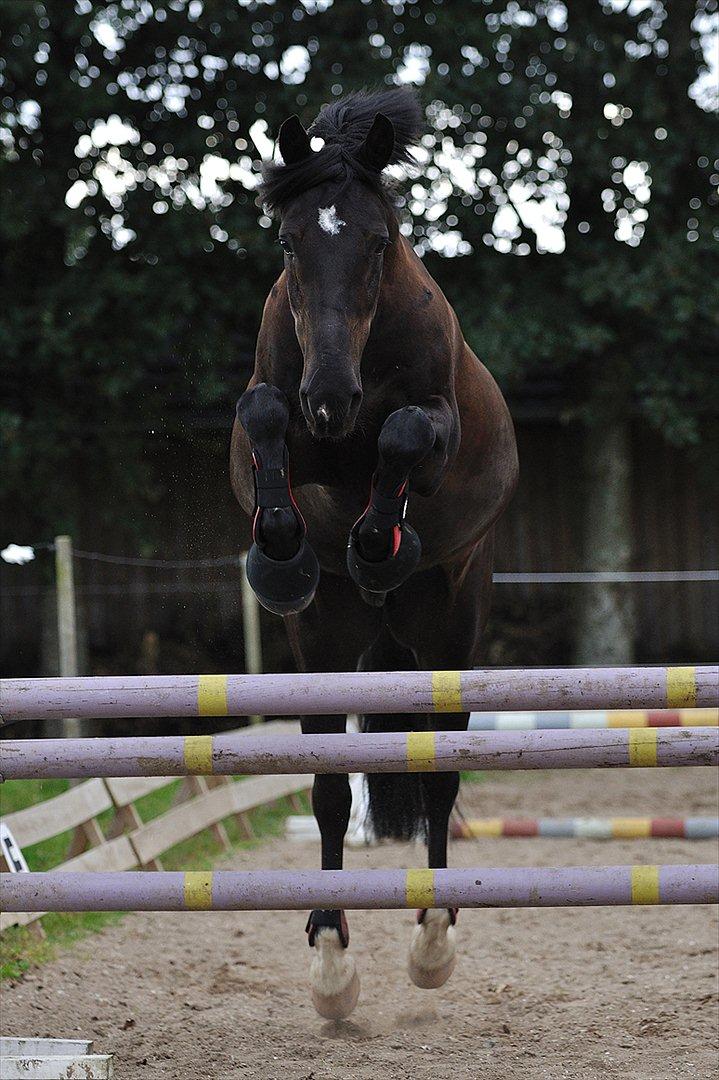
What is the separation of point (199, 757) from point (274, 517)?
70cm

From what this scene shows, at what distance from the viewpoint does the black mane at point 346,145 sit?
310 cm

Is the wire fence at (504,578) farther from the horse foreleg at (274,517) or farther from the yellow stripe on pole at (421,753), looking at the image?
the yellow stripe on pole at (421,753)

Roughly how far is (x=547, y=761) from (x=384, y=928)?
2.69m

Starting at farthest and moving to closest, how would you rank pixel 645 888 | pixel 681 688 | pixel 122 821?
pixel 122 821 < pixel 645 888 < pixel 681 688

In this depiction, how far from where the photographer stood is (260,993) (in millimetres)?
3922

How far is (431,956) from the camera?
3.69 meters

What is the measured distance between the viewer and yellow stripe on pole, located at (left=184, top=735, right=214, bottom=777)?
8.39 ft

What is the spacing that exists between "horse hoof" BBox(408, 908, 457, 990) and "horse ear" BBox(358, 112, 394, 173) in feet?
7.71

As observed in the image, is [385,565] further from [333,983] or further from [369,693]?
[333,983]

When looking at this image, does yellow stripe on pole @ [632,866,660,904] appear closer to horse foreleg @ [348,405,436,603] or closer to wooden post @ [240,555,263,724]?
horse foreleg @ [348,405,436,603]

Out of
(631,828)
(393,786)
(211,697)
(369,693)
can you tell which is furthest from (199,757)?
(631,828)

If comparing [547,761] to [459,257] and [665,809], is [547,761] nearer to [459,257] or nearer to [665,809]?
[665,809]

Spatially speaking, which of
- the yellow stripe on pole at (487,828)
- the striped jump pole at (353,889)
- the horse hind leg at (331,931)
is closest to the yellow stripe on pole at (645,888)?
the striped jump pole at (353,889)

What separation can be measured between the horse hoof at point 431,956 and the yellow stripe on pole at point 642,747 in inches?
58.6
